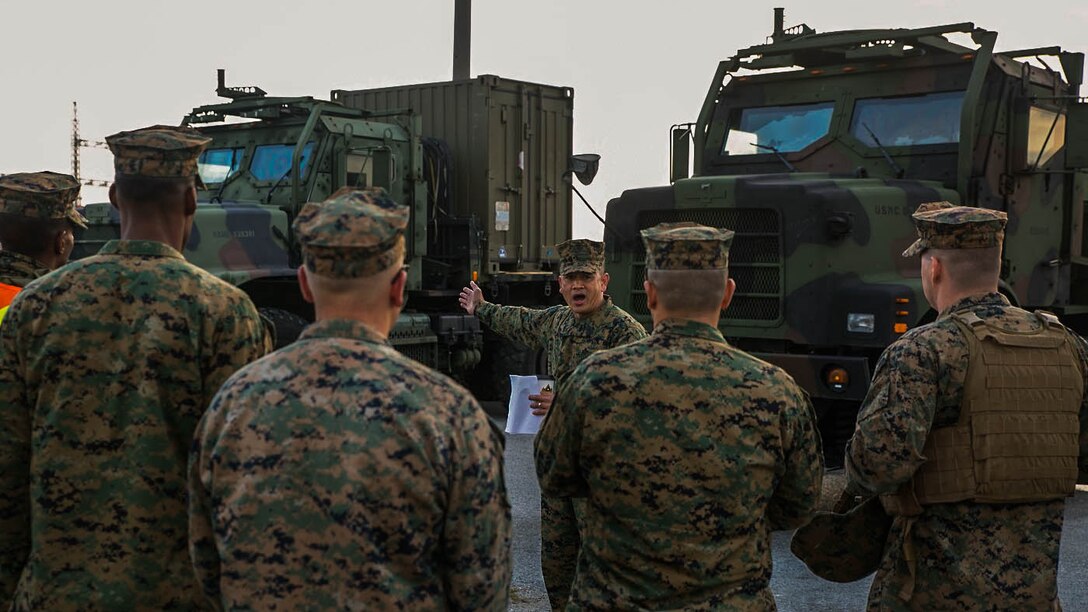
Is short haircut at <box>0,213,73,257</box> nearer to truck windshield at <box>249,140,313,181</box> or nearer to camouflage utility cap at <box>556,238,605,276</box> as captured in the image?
camouflage utility cap at <box>556,238,605,276</box>

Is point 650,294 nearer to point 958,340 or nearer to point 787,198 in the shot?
point 958,340

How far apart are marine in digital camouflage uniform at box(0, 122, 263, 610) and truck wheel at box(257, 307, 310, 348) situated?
593 centimetres

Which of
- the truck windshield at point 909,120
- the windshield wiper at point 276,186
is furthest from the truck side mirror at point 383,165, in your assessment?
the truck windshield at point 909,120

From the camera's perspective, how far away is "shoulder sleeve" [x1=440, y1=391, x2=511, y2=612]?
2039 millimetres

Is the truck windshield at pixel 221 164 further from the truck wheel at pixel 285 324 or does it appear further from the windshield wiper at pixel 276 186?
the truck wheel at pixel 285 324

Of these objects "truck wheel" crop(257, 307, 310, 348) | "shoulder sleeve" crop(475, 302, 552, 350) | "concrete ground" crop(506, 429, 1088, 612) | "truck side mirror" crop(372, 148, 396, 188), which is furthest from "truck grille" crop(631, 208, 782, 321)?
"truck side mirror" crop(372, 148, 396, 188)

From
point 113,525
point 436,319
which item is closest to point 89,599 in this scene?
point 113,525

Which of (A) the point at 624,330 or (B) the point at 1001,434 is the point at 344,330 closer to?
(B) the point at 1001,434

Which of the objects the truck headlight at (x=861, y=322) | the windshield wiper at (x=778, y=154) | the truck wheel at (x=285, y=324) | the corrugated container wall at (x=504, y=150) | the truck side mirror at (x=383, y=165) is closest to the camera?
the truck headlight at (x=861, y=322)

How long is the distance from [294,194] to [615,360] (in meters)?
7.23

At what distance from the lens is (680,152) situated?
819cm

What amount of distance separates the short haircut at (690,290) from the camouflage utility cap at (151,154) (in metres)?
1.03

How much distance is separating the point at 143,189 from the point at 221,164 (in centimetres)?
773

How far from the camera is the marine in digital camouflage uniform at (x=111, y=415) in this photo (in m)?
2.46
